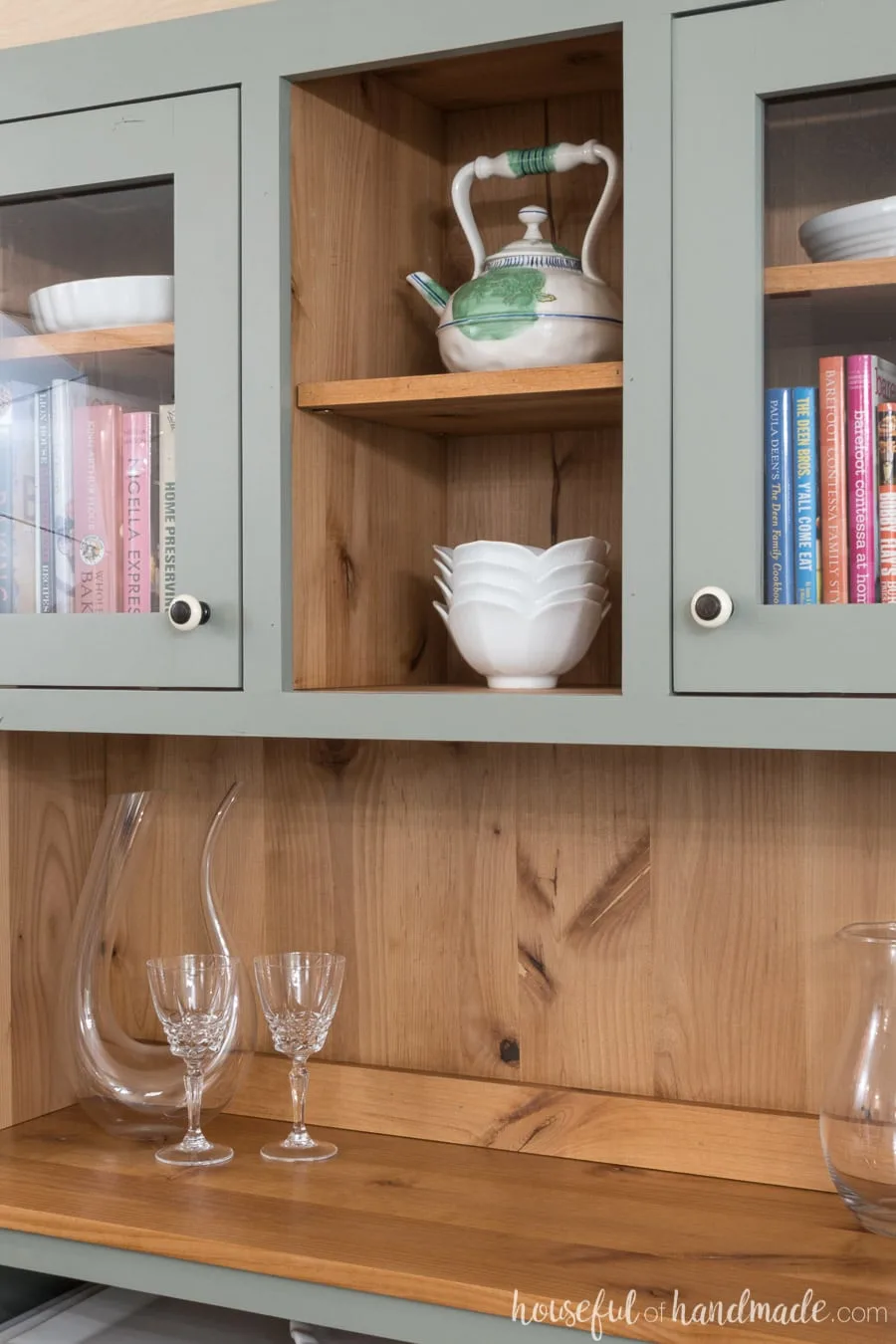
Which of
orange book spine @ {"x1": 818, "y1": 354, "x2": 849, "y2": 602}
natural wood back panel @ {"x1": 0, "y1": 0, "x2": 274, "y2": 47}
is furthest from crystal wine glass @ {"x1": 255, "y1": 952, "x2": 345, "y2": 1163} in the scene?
natural wood back panel @ {"x1": 0, "y1": 0, "x2": 274, "y2": 47}

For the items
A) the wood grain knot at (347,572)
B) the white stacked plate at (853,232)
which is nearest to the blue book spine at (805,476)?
the white stacked plate at (853,232)

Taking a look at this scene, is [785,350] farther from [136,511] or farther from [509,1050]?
[509,1050]

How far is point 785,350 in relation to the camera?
1.16 meters

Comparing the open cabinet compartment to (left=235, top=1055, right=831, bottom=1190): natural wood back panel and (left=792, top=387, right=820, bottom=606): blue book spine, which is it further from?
(left=235, top=1055, right=831, bottom=1190): natural wood back panel

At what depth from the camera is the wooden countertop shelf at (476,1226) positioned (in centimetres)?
117

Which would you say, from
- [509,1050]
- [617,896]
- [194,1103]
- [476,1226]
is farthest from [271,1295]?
[617,896]

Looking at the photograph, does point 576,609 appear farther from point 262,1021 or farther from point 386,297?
point 262,1021

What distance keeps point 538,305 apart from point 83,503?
1.53 ft

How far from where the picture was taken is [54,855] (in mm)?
1659

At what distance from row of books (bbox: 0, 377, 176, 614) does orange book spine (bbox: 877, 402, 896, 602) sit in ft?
2.06

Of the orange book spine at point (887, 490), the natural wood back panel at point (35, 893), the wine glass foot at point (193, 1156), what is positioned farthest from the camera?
the natural wood back panel at point (35, 893)

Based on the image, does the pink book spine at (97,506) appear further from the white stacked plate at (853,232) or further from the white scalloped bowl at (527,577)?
the white stacked plate at (853,232)

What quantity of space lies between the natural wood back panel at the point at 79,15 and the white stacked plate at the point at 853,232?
23.5 inches

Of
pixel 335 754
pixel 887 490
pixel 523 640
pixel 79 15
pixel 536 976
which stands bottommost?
pixel 536 976
